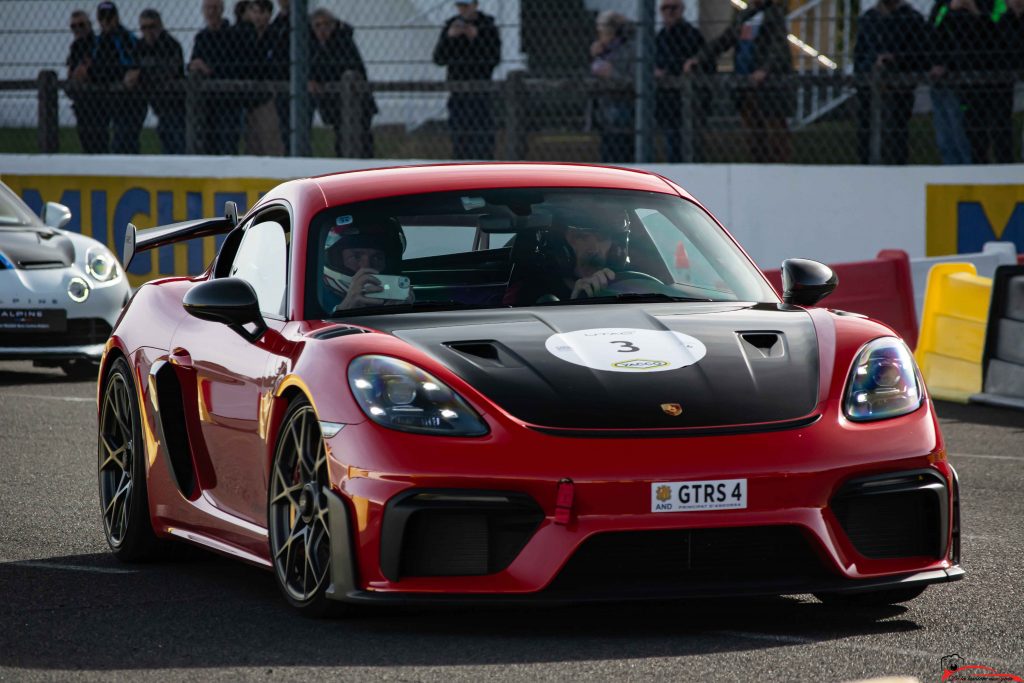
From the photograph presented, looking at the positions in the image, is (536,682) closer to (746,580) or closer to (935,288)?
(746,580)

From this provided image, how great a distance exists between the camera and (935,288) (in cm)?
1159

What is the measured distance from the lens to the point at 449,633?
5.12m

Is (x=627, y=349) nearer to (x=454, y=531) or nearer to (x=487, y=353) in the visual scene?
(x=487, y=353)

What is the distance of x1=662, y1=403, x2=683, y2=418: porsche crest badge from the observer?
5000mm

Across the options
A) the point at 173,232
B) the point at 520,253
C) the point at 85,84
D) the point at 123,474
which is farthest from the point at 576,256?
the point at 85,84

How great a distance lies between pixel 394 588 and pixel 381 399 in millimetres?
486

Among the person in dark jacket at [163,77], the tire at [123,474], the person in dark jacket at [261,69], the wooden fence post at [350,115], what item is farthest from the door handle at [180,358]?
the person in dark jacket at [163,77]

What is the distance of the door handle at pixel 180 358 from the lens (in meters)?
6.25

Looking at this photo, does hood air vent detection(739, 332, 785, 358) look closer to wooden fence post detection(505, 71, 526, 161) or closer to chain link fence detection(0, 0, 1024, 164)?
chain link fence detection(0, 0, 1024, 164)

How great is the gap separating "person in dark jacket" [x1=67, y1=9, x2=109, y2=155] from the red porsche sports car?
1120 cm

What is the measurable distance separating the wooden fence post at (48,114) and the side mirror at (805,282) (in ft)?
40.3

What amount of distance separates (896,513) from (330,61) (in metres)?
11.0

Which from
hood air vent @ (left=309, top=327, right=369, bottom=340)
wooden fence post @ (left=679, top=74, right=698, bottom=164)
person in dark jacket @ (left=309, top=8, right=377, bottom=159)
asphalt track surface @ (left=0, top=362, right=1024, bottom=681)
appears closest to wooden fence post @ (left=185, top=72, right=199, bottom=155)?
person in dark jacket @ (left=309, top=8, right=377, bottom=159)

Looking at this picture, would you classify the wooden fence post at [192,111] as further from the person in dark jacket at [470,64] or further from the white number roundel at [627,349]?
the white number roundel at [627,349]
